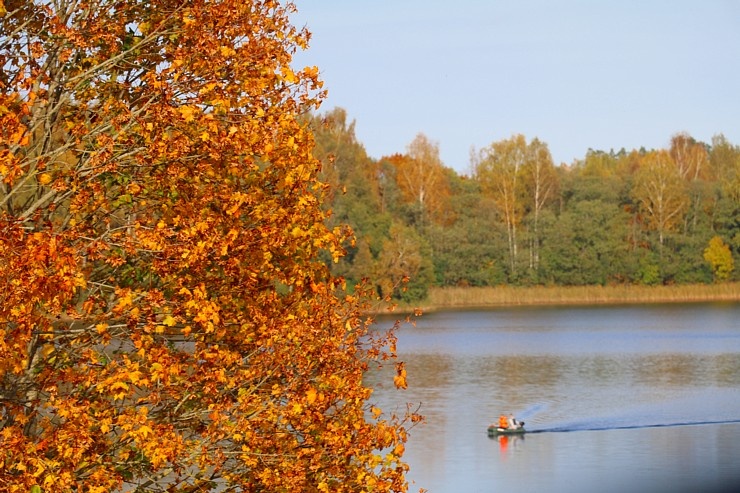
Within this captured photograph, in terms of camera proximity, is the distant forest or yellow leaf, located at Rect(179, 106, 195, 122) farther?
the distant forest

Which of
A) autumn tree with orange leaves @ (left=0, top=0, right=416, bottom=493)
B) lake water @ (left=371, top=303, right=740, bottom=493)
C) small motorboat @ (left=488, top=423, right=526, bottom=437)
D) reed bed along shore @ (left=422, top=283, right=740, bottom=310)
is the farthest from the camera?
reed bed along shore @ (left=422, top=283, right=740, bottom=310)

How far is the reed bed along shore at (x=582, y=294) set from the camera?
81812mm

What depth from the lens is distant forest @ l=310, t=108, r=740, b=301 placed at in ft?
269

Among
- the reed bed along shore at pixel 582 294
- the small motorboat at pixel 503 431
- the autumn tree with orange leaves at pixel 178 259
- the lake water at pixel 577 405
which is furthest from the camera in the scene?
the reed bed along shore at pixel 582 294

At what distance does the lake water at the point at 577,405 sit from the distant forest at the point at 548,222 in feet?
66.4

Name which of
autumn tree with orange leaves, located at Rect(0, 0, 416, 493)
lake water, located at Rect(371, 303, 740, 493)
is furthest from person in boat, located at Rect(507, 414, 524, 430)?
autumn tree with orange leaves, located at Rect(0, 0, 416, 493)

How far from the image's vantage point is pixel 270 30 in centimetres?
851

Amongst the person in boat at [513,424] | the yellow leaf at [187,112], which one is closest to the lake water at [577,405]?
the person in boat at [513,424]

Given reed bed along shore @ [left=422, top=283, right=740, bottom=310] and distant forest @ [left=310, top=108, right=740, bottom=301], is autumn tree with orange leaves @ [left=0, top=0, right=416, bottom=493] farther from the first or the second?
reed bed along shore @ [left=422, top=283, right=740, bottom=310]

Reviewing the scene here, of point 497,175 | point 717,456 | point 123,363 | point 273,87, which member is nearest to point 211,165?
point 273,87

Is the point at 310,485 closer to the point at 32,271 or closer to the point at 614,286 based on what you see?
the point at 32,271

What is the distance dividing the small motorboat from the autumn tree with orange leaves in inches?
781

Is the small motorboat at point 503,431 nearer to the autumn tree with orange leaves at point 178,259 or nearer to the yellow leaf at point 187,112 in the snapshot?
the autumn tree with orange leaves at point 178,259

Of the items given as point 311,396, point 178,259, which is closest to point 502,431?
point 311,396
